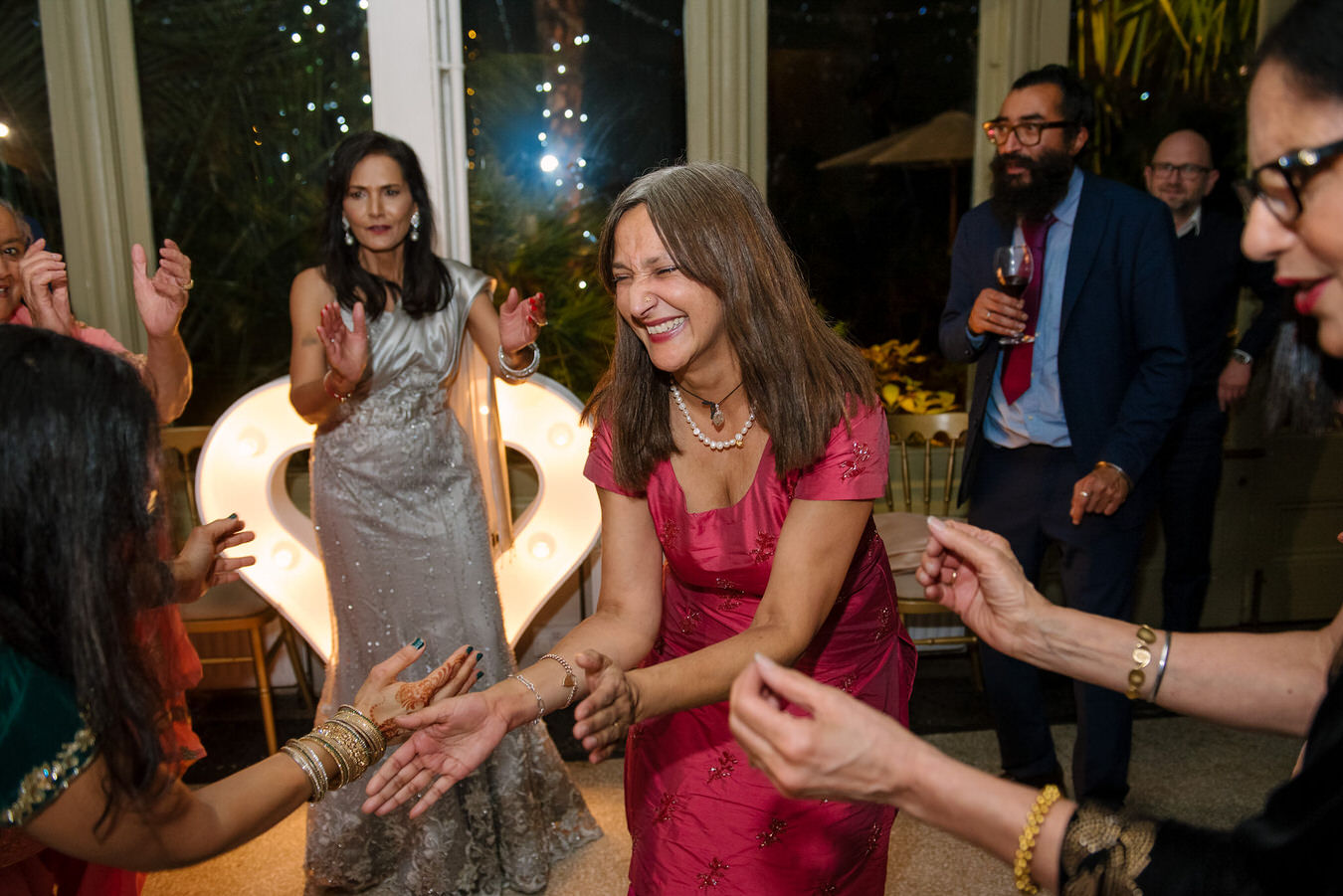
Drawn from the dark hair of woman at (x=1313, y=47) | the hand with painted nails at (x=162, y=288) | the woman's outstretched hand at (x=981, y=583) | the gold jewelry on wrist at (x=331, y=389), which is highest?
the dark hair of woman at (x=1313, y=47)

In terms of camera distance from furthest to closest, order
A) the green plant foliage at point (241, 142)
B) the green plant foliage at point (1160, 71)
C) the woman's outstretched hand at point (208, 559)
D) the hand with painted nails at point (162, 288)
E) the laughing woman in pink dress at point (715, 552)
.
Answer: the green plant foliage at point (1160, 71) → the green plant foliage at point (241, 142) → the hand with painted nails at point (162, 288) → the woman's outstretched hand at point (208, 559) → the laughing woman in pink dress at point (715, 552)

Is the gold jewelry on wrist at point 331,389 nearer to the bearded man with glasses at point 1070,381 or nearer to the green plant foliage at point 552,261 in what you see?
the green plant foliage at point 552,261

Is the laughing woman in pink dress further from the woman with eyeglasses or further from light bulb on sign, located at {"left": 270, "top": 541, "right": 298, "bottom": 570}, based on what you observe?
light bulb on sign, located at {"left": 270, "top": 541, "right": 298, "bottom": 570}

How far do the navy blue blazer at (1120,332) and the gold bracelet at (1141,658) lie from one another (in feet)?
4.32

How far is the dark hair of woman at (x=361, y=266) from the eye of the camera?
2.61m

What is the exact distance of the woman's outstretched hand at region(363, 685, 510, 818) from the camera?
4.35 ft

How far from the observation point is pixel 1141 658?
50.1 inches

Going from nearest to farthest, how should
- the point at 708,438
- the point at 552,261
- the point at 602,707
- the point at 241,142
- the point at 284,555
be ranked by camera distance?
the point at 602,707 < the point at 708,438 < the point at 284,555 < the point at 241,142 < the point at 552,261

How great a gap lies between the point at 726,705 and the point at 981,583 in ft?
1.44

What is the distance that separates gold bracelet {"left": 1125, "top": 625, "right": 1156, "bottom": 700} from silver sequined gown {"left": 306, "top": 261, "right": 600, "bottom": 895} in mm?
1722

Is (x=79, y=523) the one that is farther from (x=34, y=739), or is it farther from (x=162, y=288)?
(x=162, y=288)

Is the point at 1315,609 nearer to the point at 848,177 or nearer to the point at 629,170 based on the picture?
the point at 848,177

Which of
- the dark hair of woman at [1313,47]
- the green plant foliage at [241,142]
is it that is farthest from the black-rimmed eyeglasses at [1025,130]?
the green plant foliage at [241,142]

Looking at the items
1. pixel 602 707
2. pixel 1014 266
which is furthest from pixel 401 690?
pixel 1014 266
